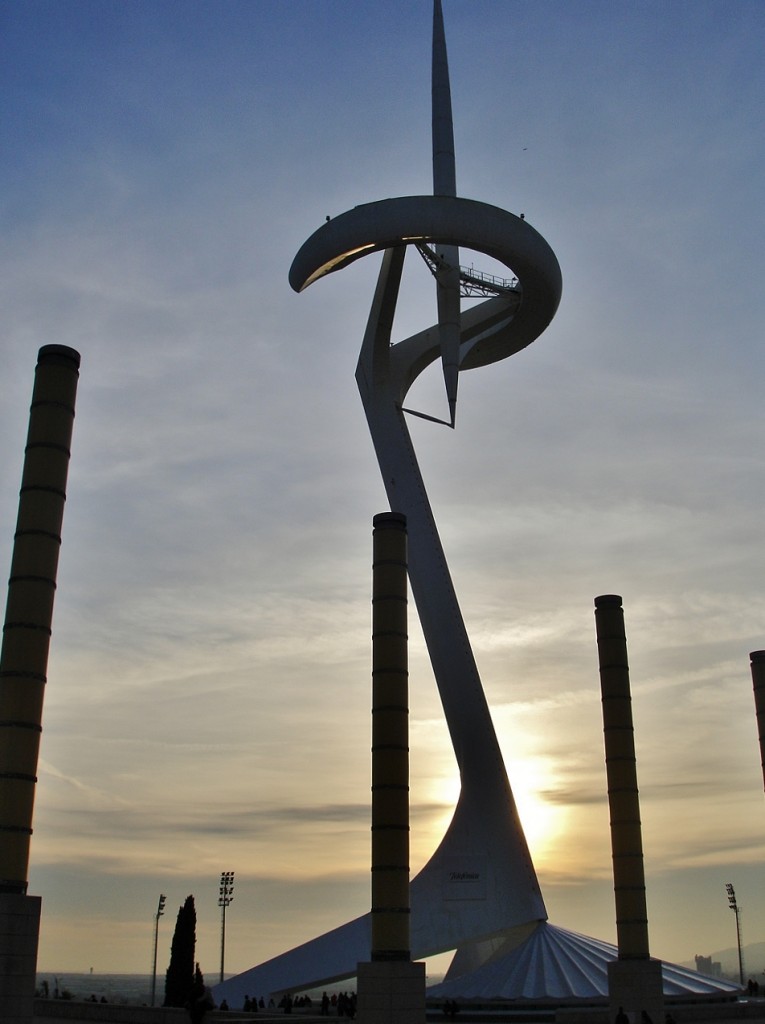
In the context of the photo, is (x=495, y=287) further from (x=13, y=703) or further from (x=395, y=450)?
(x=13, y=703)

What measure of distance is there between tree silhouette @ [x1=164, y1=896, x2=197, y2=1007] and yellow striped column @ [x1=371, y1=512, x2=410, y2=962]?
49.4 feet

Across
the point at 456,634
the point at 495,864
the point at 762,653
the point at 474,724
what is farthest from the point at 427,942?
the point at 762,653

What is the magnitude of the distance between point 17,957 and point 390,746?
1077 cm

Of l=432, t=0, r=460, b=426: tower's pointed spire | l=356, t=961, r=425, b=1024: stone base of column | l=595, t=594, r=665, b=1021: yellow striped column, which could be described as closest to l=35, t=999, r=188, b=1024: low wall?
l=356, t=961, r=425, b=1024: stone base of column

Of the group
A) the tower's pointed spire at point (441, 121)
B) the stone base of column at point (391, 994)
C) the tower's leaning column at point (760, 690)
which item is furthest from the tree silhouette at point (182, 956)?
the tower's pointed spire at point (441, 121)

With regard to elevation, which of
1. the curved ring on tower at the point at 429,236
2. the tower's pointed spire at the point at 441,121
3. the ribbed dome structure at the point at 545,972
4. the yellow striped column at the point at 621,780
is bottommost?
the ribbed dome structure at the point at 545,972

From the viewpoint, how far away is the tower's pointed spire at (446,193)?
3794 cm

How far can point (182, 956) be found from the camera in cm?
4319

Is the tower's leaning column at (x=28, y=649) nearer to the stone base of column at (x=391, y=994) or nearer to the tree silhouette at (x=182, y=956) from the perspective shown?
the stone base of column at (x=391, y=994)

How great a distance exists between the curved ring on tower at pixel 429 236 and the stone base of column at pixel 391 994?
817 inches

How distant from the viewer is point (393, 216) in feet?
115

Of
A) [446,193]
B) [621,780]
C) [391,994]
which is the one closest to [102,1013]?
[391,994]

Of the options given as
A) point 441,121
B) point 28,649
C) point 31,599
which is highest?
point 441,121

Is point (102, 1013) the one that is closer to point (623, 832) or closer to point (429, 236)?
point (623, 832)
